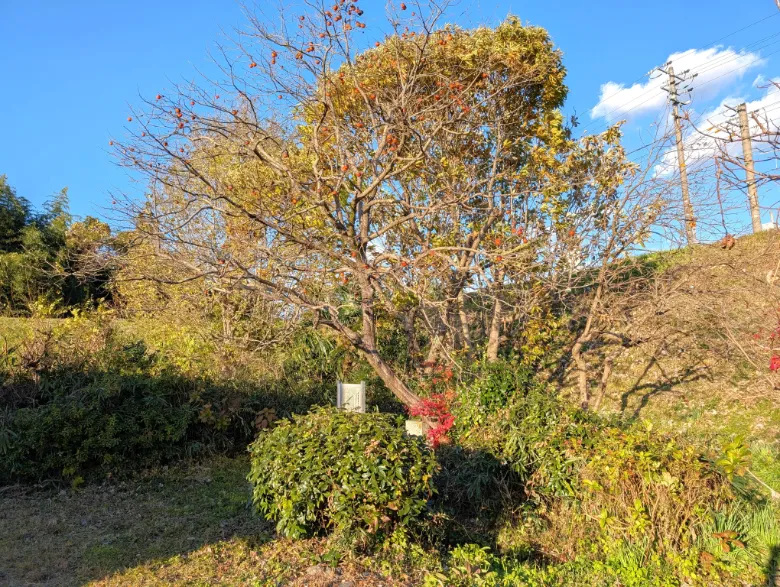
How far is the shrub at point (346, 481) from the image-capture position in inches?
165

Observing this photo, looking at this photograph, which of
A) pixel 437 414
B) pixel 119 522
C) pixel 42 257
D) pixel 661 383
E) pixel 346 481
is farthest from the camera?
pixel 42 257

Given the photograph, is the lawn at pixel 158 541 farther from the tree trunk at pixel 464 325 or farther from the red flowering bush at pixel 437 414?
the tree trunk at pixel 464 325

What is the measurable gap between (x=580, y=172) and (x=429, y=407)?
3976 mm

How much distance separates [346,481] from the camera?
4238 mm

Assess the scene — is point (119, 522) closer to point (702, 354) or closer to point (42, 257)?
point (702, 354)

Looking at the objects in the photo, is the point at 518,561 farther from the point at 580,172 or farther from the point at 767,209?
the point at 580,172

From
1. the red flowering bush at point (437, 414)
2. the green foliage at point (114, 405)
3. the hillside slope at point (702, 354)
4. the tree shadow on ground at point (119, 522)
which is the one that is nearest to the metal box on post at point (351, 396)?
the red flowering bush at point (437, 414)

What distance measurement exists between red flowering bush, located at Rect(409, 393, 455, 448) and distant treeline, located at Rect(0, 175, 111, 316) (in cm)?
714

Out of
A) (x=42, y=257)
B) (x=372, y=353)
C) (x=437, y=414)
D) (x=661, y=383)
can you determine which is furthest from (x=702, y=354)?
(x=42, y=257)

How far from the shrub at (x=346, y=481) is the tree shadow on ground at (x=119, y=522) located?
555 mm

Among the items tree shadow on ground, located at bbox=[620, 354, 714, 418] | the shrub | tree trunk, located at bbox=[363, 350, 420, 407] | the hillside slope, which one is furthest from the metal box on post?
tree shadow on ground, located at bbox=[620, 354, 714, 418]

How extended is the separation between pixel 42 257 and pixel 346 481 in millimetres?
11437

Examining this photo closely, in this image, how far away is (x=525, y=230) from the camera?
328 inches

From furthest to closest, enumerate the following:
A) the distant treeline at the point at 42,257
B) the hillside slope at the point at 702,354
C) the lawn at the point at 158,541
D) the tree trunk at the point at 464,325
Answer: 1. the distant treeline at the point at 42,257
2. the tree trunk at the point at 464,325
3. the hillside slope at the point at 702,354
4. the lawn at the point at 158,541
